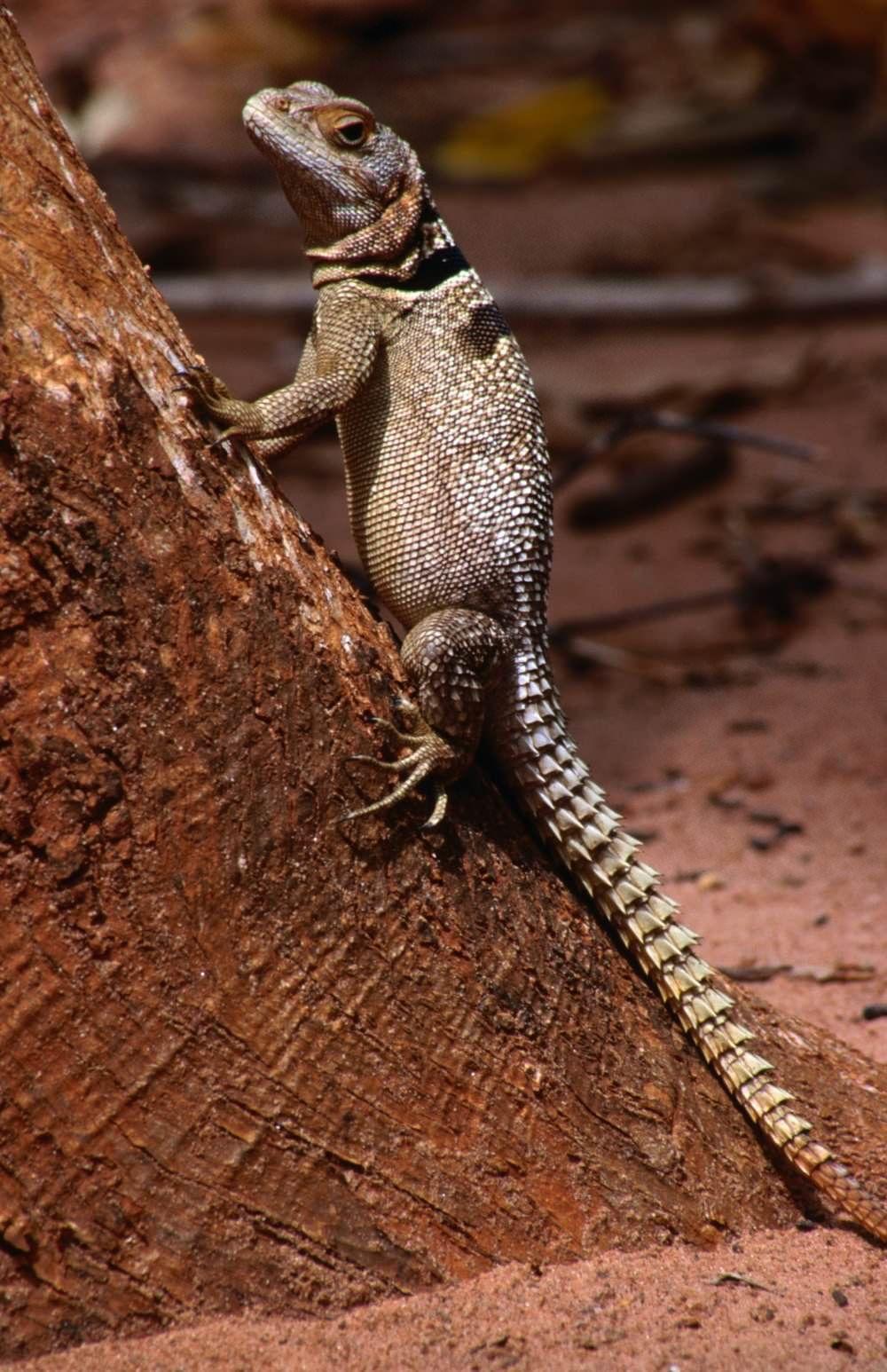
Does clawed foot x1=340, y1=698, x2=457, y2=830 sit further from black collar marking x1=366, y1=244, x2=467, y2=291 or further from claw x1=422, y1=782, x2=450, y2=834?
black collar marking x1=366, y1=244, x2=467, y2=291

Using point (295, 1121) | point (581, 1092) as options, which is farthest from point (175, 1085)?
point (581, 1092)

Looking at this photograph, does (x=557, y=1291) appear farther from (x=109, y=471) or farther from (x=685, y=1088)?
(x=109, y=471)

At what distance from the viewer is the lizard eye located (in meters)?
3.48

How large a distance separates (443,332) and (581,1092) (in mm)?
1918

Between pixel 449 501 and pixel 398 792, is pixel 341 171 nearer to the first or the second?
pixel 449 501

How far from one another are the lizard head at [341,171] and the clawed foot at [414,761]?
54.2 inches

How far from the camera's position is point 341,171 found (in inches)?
137

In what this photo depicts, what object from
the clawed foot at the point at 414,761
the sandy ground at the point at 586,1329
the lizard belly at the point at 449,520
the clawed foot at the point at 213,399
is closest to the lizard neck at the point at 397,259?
the lizard belly at the point at 449,520

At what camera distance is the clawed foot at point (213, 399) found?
2605 millimetres

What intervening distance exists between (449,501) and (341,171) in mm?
952

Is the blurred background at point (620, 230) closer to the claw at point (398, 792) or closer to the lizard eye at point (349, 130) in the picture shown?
the lizard eye at point (349, 130)

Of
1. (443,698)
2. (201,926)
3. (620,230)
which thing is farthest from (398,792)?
(620,230)

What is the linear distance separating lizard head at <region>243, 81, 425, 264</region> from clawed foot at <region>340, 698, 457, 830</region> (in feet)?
4.52

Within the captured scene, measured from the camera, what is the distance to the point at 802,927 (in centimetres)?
461
